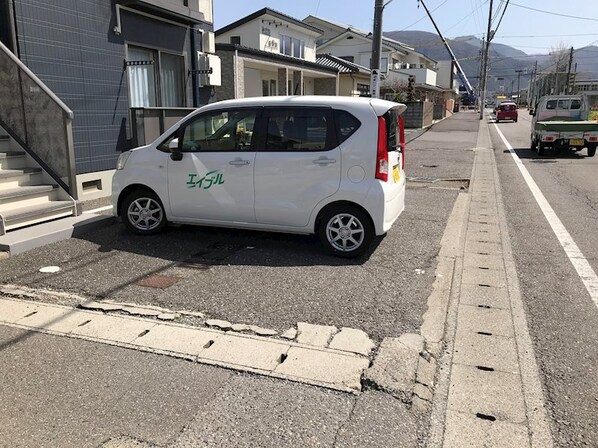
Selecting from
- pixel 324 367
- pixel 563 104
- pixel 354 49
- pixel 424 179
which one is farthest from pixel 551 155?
pixel 354 49

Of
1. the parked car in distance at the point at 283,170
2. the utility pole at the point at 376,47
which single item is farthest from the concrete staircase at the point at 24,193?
the utility pole at the point at 376,47

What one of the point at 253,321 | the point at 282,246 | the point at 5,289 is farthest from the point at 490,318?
the point at 5,289

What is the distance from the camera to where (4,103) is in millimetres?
7711

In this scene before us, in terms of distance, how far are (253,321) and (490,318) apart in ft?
6.64

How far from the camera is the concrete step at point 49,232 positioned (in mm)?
5918

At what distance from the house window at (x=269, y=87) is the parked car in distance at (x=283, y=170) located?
58.1ft

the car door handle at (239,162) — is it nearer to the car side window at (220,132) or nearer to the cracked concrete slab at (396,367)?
the car side window at (220,132)

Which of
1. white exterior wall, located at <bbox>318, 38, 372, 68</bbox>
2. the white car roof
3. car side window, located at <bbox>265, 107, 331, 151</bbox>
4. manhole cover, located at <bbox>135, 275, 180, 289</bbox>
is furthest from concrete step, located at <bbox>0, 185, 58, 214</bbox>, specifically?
white exterior wall, located at <bbox>318, 38, 372, 68</bbox>

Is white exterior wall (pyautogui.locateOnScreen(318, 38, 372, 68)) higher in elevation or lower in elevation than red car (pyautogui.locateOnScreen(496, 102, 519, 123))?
higher

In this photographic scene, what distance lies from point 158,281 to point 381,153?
271 centimetres

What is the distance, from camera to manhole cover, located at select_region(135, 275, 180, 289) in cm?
503

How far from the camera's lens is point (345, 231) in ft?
19.2

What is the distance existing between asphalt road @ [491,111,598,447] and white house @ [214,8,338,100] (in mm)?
9779

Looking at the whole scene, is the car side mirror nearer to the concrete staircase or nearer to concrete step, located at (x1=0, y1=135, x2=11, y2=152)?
the concrete staircase
